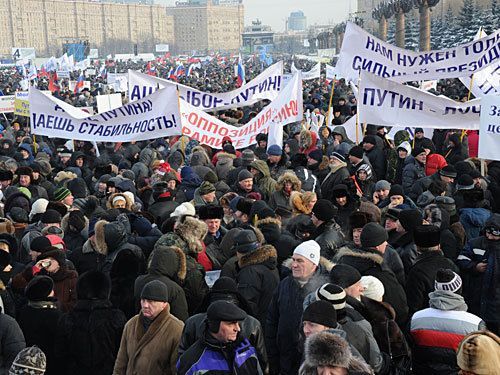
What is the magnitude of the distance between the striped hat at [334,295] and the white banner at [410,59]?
6577 mm

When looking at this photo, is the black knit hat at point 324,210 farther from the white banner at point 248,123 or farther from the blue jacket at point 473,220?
the white banner at point 248,123

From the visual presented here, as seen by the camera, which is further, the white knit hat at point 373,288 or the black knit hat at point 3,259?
the black knit hat at point 3,259

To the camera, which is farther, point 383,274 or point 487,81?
point 487,81

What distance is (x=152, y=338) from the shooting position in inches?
169

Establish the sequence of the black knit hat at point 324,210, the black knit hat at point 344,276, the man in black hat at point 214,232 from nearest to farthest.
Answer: the black knit hat at point 344,276, the black knit hat at point 324,210, the man in black hat at point 214,232

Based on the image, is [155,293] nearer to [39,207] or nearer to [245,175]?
[39,207]

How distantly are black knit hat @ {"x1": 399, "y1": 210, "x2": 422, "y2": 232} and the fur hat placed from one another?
7.80 feet

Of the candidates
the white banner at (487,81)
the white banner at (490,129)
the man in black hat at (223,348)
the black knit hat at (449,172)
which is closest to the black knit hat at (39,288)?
the man in black hat at (223,348)

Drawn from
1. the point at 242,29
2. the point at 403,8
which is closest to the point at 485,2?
the point at 403,8

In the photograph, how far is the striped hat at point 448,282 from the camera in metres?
4.24

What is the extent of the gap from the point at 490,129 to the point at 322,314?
458 centimetres

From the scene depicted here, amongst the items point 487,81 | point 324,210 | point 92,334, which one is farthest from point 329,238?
point 487,81

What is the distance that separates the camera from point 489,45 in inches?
396

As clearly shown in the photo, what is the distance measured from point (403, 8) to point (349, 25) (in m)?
22.7
